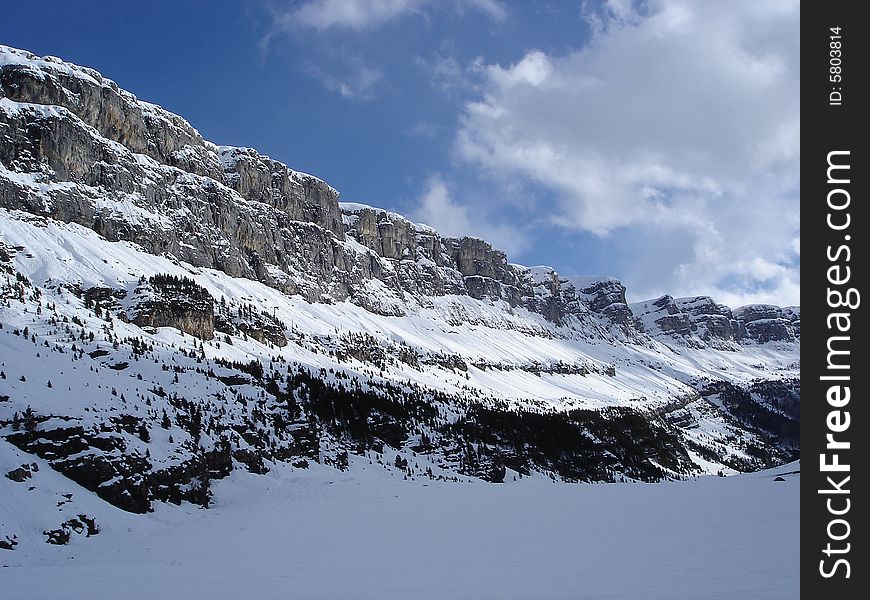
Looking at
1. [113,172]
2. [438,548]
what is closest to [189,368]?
[438,548]

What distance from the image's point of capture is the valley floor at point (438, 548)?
897cm

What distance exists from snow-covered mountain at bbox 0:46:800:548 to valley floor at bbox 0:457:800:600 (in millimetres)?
1938

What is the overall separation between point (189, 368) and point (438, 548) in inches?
1921

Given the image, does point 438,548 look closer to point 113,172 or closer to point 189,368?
point 189,368

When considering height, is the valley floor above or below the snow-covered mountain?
below

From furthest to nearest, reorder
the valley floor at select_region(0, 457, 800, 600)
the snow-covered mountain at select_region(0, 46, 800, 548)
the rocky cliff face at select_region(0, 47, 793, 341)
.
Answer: the rocky cliff face at select_region(0, 47, 793, 341)
the snow-covered mountain at select_region(0, 46, 800, 548)
the valley floor at select_region(0, 457, 800, 600)

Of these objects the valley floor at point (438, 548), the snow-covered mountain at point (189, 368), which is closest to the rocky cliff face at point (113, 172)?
the snow-covered mountain at point (189, 368)

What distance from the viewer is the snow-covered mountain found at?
27.2 m

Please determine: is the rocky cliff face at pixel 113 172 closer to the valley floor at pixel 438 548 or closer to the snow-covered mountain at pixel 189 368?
the snow-covered mountain at pixel 189 368

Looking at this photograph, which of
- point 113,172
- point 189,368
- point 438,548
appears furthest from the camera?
point 113,172

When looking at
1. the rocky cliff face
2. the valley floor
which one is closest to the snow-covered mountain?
the rocky cliff face

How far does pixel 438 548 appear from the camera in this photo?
14273 millimetres

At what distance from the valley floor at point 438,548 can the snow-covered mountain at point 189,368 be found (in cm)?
194

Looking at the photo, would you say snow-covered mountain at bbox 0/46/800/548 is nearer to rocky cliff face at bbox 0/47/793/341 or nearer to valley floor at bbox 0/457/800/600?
rocky cliff face at bbox 0/47/793/341
